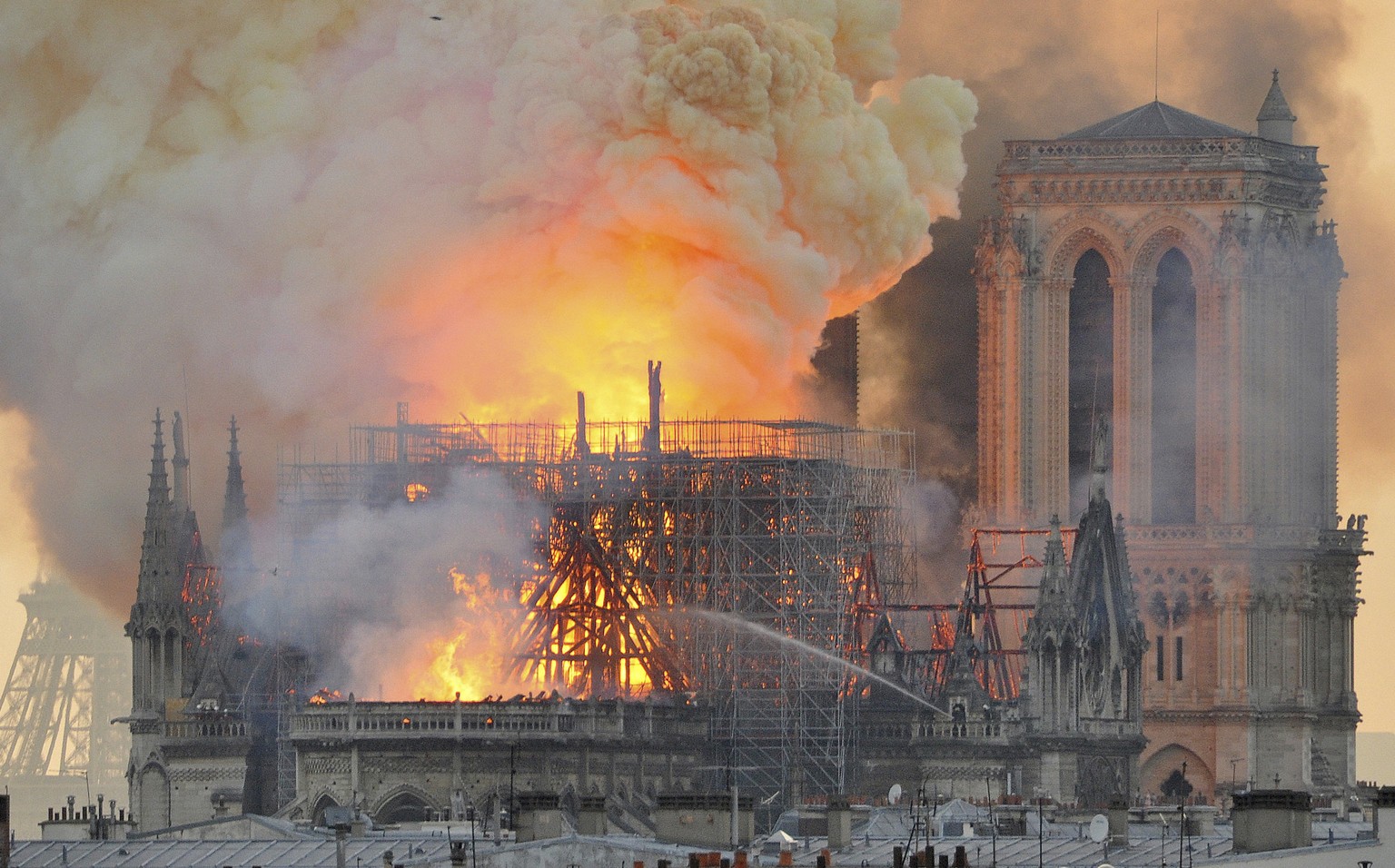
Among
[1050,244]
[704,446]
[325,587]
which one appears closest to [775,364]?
[704,446]

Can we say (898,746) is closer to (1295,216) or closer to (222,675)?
(222,675)

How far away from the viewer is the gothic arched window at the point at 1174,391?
17238 cm

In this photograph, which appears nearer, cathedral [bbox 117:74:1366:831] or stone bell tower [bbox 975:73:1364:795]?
cathedral [bbox 117:74:1366:831]

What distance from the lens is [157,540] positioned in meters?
147

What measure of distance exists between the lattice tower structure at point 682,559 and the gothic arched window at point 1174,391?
97.9 ft

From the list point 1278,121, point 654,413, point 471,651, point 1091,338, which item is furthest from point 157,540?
point 1278,121

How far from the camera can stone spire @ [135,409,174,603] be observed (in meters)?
146

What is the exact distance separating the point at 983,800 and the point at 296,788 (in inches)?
651

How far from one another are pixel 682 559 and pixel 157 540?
14.8 meters

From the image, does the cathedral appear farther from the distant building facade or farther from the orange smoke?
the orange smoke

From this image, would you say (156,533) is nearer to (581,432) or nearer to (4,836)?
(581,432)

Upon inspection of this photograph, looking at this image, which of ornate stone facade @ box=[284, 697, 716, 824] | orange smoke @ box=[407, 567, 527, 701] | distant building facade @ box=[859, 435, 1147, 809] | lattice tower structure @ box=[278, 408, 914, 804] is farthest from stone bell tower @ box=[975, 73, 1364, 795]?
ornate stone facade @ box=[284, 697, 716, 824]

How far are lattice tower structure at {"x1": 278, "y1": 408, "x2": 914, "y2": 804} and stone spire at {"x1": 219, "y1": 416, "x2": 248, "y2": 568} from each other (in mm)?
5187

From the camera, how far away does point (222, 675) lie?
147 metres
